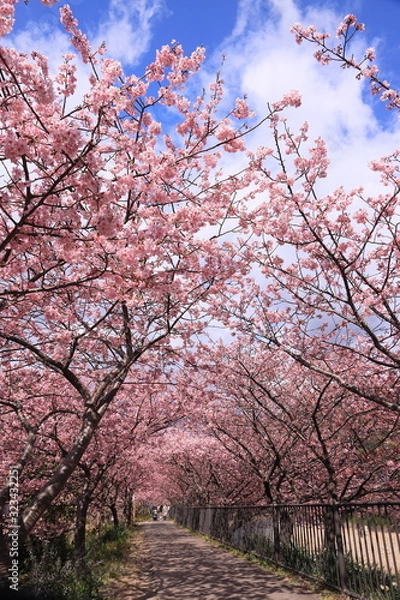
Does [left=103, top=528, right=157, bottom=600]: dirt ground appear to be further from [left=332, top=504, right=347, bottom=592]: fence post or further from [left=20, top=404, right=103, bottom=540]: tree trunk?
[left=332, top=504, right=347, bottom=592]: fence post

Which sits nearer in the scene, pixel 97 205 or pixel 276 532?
pixel 97 205

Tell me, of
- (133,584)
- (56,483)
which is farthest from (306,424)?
(56,483)

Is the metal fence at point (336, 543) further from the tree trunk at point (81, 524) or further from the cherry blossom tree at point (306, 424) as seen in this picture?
the tree trunk at point (81, 524)

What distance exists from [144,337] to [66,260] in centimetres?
432

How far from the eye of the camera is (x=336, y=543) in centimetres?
740

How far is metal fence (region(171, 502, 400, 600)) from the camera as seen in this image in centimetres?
610

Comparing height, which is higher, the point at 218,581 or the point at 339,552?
the point at 339,552

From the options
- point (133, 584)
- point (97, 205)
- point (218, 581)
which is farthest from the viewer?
point (133, 584)

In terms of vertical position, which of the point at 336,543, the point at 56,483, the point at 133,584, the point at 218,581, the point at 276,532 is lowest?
the point at 133,584

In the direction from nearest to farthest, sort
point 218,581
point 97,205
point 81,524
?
point 97,205
point 218,581
point 81,524

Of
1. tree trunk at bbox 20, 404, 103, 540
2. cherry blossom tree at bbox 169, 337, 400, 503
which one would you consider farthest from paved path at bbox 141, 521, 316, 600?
tree trunk at bbox 20, 404, 103, 540

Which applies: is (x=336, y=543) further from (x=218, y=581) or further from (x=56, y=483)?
(x=56, y=483)

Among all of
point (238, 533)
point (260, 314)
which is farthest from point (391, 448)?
point (238, 533)

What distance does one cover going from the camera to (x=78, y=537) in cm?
1145
